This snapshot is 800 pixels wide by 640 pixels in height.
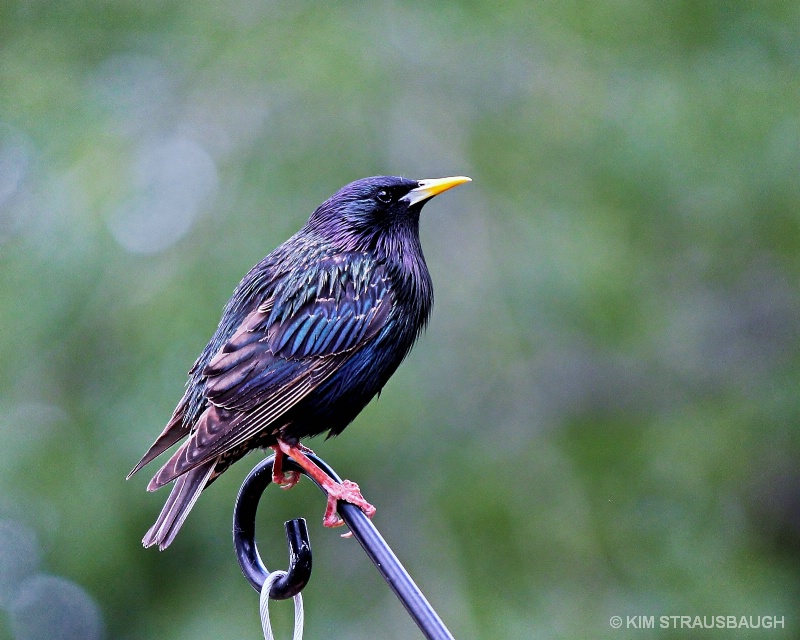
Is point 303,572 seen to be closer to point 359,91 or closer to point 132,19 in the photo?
point 359,91

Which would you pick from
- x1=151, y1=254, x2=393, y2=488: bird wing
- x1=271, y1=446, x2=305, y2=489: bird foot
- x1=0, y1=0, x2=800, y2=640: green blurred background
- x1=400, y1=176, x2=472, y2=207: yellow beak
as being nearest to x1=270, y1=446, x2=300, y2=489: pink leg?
x1=271, y1=446, x2=305, y2=489: bird foot

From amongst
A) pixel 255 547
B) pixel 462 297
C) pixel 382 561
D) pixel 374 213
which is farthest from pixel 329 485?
pixel 462 297

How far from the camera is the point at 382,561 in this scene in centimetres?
231

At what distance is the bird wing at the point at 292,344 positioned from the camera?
10.5 ft

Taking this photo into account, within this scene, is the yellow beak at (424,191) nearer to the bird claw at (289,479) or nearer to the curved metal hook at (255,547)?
the bird claw at (289,479)

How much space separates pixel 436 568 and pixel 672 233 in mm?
2360

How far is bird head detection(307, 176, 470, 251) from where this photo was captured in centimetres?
355

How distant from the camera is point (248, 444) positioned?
3.28 m

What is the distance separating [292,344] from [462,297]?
198 centimetres

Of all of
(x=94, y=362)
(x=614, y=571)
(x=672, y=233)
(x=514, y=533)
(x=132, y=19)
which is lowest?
(x=614, y=571)

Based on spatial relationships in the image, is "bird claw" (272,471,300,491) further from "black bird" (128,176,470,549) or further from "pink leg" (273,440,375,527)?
"pink leg" (273,440,375,527)

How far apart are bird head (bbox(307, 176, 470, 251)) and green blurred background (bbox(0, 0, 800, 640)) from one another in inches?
54.8

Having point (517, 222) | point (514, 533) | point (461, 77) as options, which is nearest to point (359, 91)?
point (461, 77)

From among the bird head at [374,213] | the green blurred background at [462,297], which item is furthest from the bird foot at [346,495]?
the green blurred background at [462,297]
